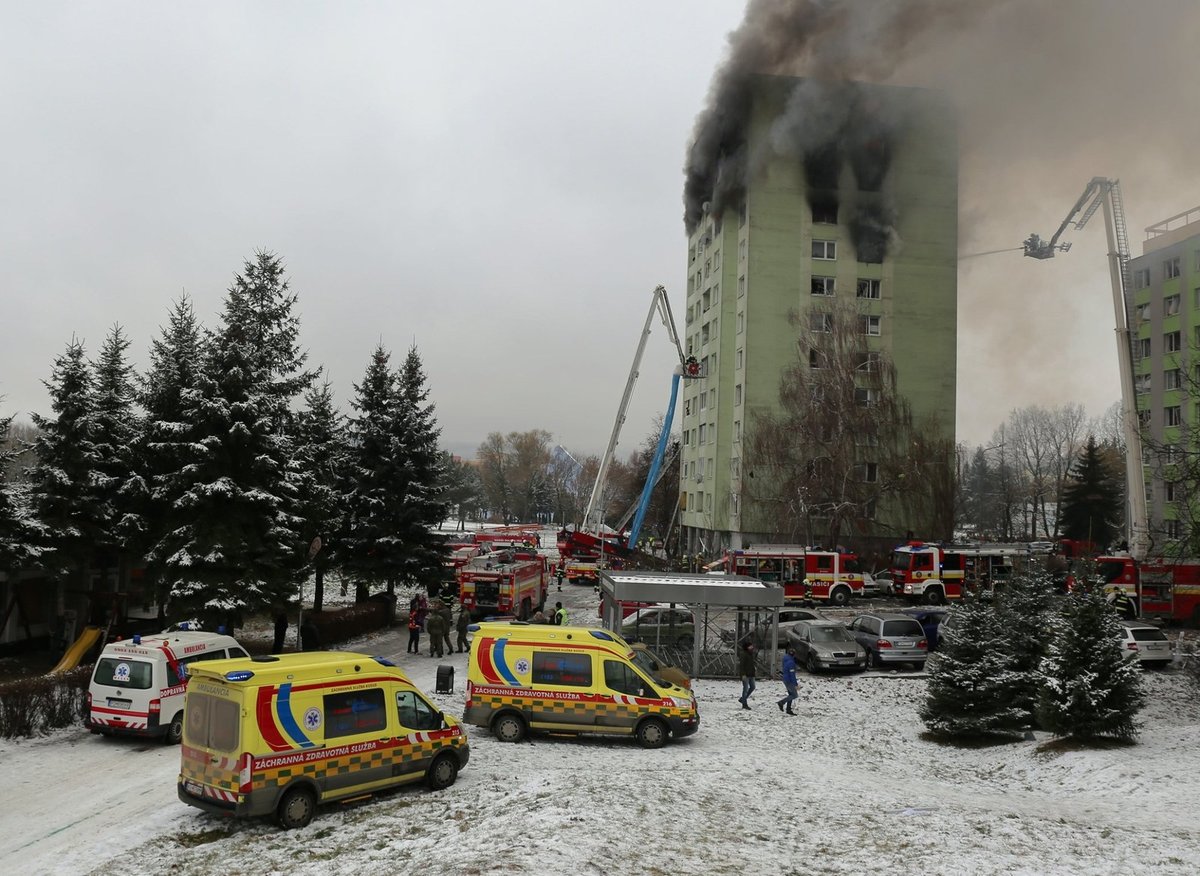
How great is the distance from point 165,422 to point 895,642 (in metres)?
22.1

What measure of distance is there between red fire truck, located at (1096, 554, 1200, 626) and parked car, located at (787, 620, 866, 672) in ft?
47.5

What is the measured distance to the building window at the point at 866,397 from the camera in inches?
2036

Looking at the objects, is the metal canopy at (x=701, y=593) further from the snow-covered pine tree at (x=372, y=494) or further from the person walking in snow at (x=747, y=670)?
the snow-covered pine tree at (x=372, y=494)

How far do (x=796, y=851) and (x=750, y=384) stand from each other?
176ft

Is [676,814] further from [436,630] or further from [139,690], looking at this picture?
[436,630]

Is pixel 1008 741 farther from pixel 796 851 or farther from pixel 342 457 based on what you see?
pixel 342 457

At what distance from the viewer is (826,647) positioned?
2616 cm

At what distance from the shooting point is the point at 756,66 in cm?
6712

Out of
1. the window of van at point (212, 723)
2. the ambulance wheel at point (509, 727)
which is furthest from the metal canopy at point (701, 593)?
the window of van at point (212, 723)

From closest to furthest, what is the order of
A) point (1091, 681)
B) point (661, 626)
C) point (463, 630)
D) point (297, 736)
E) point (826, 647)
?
point (297, 736) < point (1091, 681) < point (826, 647) < point (661, 626) < point (463, 630)

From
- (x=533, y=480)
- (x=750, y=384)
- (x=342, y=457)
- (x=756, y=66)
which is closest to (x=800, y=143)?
(x=756, y=66)

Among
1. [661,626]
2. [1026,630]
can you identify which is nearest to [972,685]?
[1026,630]

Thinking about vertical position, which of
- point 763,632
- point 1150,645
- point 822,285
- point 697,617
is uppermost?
point 822,285

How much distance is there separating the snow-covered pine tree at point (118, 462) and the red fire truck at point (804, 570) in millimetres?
24818
